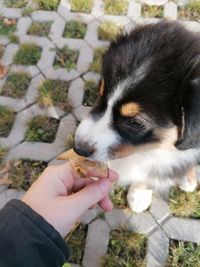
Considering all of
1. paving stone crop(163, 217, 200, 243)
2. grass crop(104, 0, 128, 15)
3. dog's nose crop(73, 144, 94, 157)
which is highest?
grass crop(104, 0, 128, 15)

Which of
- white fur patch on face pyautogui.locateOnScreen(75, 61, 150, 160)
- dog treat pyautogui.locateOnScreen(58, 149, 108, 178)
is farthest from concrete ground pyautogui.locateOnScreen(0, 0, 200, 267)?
white fur patch on face pyautogui.locateOnScreen(75, 61, 150, 160)

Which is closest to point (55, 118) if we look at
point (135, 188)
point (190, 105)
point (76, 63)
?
point (76, 63)

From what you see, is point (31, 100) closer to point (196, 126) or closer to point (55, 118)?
point (55, 118)

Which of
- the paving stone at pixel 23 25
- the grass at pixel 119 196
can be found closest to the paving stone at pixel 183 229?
the grass at pixel 119 196

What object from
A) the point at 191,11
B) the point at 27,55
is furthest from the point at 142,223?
the point at 191,11

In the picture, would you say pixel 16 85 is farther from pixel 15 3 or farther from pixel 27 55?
pixel 15 3

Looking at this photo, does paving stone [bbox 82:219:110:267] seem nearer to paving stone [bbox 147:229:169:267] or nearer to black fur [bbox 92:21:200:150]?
paving stone [bbox 147:229:169:267]

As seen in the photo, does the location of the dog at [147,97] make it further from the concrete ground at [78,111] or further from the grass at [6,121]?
the grass at [6,121]
